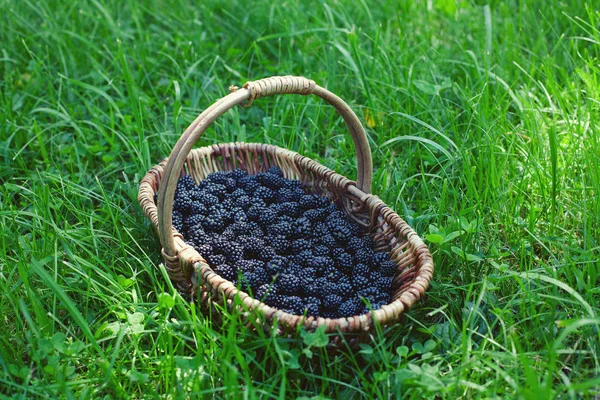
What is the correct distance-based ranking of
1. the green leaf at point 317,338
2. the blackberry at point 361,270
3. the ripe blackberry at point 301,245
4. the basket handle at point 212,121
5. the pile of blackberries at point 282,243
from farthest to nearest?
1. the ripe blackberry at point 301,245
2. the blackberry at point 361,270
3. the pile of blackberries at point 282,243
4. the basket handle at point 212,121
5. the green leaf at point 317,338

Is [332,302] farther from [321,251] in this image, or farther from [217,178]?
[217,178]

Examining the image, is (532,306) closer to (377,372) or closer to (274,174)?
(377,372)

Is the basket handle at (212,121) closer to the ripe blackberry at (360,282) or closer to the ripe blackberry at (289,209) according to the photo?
the ripe blackberry at (289,209)

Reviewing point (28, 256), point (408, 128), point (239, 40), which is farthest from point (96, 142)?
point (408, 128)

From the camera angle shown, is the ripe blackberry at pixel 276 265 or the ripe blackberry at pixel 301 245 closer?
the ripe blackberry at pixel 276 265

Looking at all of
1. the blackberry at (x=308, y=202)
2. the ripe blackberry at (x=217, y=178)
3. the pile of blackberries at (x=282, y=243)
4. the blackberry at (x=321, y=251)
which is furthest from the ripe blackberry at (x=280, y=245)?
the ripe blackberry at (x=217, y=178)

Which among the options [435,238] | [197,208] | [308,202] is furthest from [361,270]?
[197,208]
